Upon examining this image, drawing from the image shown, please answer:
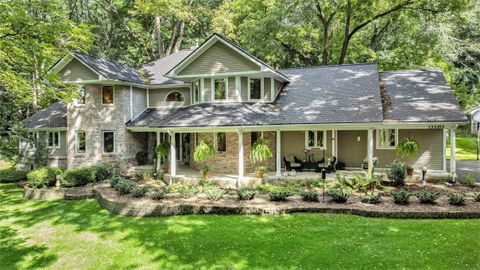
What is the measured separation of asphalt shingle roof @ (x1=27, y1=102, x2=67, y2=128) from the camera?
23.3 meters

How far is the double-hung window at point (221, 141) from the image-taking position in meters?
18.5

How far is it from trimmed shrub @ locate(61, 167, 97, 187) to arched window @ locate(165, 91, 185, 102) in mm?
6327

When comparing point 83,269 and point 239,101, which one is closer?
point 83,269

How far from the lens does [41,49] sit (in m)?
7.99

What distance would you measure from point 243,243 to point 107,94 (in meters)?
14.7

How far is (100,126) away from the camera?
20.4 m

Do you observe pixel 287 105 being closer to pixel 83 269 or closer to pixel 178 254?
pixel 178 254

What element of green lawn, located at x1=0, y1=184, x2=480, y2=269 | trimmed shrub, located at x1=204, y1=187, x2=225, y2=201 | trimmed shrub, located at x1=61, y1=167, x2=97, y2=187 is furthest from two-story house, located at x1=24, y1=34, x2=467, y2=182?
green lawn, located at x1=0, y1=184, x2=480, y2=269

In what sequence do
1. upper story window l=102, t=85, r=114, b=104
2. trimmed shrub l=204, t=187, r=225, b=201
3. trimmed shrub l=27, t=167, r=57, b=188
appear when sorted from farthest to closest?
upper story window l=102, t=85, r=114, b=104
trimmed shrub l=27, t=167, r=57, b=188
trimmed shrub l=204, t=187, r=225, b=201

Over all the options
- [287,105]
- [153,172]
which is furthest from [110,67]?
[287,105]

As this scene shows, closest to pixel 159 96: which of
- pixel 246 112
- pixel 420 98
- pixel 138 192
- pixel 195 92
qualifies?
pixel 195 92

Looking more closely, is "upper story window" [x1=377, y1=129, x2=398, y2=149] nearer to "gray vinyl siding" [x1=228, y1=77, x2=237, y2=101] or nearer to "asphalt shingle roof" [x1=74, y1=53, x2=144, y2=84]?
"gray vinyl siding" [x1=228, y1=77, x2=237, y2=101]

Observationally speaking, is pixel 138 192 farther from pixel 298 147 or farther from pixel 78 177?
pixel 298 147

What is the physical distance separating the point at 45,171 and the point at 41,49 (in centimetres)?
1165
